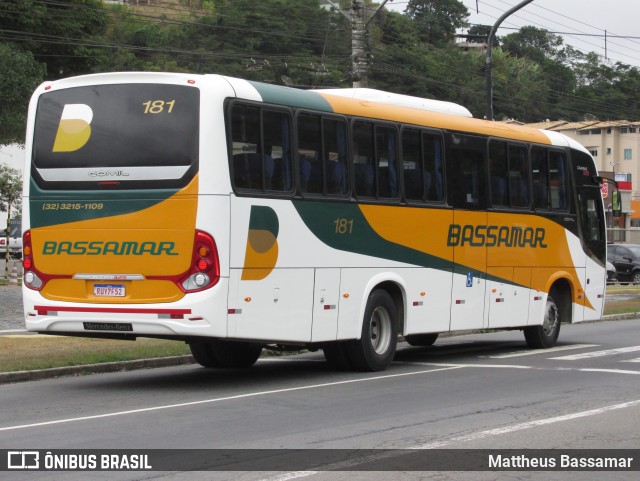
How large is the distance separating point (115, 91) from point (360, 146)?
346cm

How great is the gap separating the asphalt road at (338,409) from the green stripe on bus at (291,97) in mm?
3393

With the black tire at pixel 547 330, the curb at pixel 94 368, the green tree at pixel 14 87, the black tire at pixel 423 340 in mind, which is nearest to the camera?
the curb at pixel 94 368

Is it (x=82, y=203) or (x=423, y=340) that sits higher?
(x=82, y=203)

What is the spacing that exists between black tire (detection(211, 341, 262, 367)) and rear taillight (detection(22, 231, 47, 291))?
2.94 metres

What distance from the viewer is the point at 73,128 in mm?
→ 13656

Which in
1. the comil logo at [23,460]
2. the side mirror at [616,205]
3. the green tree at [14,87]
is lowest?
the comil logo at [23,460]

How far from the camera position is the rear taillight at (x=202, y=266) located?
12875 mm

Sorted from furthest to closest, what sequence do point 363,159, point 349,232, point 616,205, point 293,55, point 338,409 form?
point 293,55 → point 616,205 → point 363,159 → point 349,232 → point 338,409

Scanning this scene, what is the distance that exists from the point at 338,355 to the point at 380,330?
709 millimetres

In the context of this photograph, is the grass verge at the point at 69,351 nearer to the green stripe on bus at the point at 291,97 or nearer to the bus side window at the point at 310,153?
the bus side window at the point at 310,153

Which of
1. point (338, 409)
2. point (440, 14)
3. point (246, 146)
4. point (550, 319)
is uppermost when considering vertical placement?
point (440, 14)

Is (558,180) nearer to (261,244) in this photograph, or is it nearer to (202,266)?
(261,244)

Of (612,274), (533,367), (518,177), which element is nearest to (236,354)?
(533,367)

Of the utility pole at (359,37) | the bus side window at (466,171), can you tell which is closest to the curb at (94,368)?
the bus side window at (466,171)
